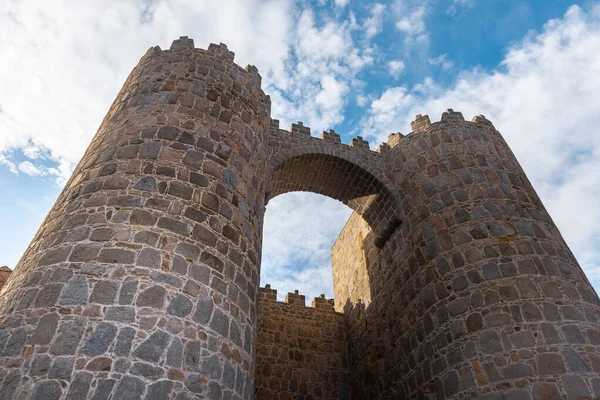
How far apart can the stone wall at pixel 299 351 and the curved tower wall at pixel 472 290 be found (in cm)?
76

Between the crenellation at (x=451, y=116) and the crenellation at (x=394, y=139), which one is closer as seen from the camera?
the crenellation at (x=451, y=116)

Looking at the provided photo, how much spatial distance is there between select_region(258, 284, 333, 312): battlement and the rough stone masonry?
698 millimetres

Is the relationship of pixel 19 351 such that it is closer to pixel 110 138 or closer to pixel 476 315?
pixel 110 138

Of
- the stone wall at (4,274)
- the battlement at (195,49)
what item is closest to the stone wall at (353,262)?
the battlement at (195,49)

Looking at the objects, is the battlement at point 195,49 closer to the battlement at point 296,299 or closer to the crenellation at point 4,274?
the crenellation at point 4,274

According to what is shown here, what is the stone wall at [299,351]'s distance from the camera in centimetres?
1082

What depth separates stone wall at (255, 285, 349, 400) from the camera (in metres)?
10.8

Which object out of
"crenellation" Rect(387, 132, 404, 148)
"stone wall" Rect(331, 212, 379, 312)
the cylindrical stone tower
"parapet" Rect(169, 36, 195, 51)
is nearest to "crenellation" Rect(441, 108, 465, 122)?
"crenellation" Rect(387, 132, 404, 148)

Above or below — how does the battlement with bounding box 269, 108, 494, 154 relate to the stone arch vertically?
above

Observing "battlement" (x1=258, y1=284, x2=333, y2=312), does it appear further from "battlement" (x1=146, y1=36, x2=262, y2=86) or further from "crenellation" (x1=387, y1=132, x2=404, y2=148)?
"battlement" (x1=146, y1=36, x2=262, y2=86)

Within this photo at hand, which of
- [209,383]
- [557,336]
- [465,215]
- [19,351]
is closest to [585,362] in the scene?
[557,336]

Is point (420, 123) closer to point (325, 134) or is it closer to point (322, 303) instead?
point (325, 134)

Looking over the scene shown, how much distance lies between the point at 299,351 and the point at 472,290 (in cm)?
585

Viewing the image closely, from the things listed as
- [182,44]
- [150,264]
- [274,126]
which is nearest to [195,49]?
[182,44]
